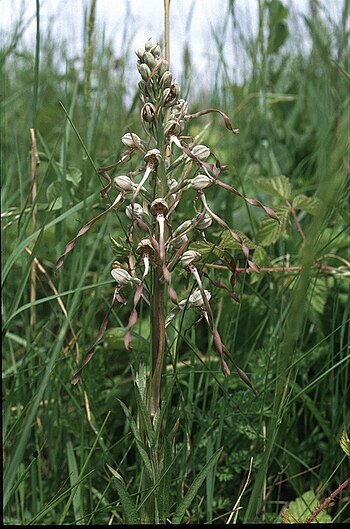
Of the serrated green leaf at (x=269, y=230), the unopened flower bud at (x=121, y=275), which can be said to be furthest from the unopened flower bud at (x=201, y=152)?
the serrated green leaf at (x=269, y=230)

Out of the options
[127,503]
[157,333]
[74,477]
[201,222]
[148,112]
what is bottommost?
[74,477]

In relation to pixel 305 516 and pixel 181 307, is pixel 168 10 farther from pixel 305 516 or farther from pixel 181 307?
pixel 305 516

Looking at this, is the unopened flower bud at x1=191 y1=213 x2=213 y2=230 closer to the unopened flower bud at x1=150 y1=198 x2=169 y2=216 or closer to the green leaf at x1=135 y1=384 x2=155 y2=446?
the unopened flower bud at x1=150 y1=198 x2=169 y2=216

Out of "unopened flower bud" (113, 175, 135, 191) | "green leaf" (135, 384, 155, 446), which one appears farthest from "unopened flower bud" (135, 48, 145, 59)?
"green leaf" (135, 384, 155, 446)

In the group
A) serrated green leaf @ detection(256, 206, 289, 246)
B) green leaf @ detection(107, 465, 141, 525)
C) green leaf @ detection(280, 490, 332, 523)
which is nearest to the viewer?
green leaf @ detection(107, 465, 141, 525)

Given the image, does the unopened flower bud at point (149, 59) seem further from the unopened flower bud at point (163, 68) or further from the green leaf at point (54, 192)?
the green leaf at point (54, 192)

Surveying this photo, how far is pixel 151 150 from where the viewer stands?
0.66m

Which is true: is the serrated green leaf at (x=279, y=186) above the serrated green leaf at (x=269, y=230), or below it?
above

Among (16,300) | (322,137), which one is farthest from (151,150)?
(322,137)

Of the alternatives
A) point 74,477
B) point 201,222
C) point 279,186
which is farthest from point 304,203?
point 74,477

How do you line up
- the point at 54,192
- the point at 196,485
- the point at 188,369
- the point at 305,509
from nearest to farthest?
the point at 196,485, the point at 305,509, the point at 188,369, the point at 54,192

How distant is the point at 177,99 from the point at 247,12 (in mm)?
1246

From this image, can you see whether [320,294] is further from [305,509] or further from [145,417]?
[145,417]

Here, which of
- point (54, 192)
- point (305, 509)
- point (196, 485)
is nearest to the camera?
point (196, 485)
